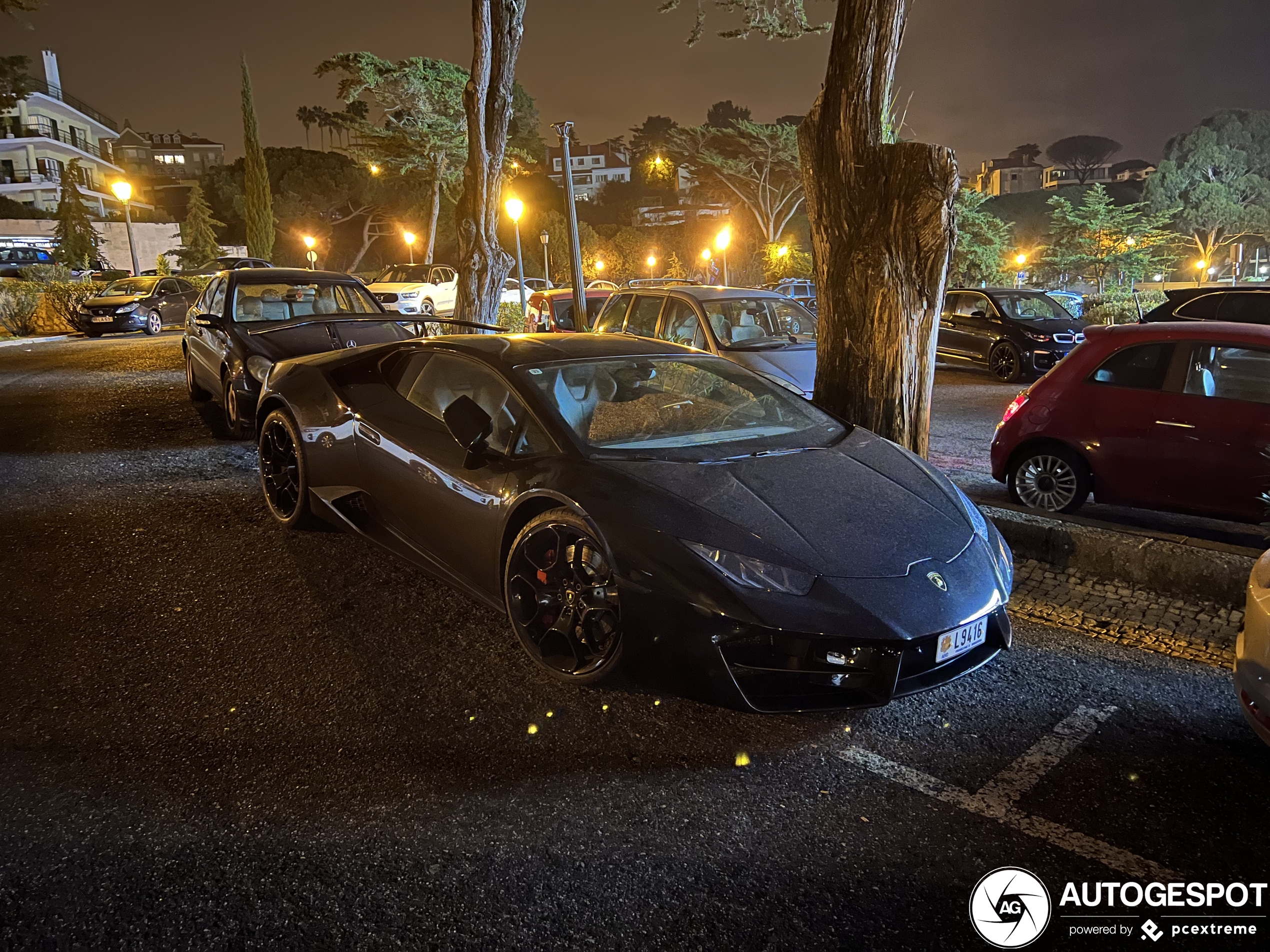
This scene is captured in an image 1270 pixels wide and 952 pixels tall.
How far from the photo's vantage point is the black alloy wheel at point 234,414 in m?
7.82

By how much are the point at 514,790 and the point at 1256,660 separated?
236 cm

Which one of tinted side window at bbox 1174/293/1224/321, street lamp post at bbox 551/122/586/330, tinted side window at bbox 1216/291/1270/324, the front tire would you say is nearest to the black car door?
the front tire

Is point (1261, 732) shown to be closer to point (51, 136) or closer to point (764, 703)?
point (764, 703)

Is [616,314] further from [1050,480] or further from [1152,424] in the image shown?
[1152,424]

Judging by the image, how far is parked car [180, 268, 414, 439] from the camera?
774cm

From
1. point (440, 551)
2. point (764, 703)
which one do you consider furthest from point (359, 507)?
point (764, 703)

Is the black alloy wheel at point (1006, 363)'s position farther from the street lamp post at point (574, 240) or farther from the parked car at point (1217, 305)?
the street lamp post at point (574, 240)

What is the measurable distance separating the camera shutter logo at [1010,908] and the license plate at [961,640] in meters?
0.71

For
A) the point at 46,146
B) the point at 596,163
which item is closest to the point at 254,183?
the point at 46,146

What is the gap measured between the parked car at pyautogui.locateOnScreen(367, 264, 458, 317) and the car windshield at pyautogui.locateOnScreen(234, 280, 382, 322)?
1480cm

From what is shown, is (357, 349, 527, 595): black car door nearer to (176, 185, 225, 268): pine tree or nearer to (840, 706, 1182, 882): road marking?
(840, 706, 1182, 882): road marking

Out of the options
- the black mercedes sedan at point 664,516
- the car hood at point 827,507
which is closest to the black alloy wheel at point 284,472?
the black mercedes sedan at point 664,516

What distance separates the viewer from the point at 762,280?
161 feet

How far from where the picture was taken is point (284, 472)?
5.34m
